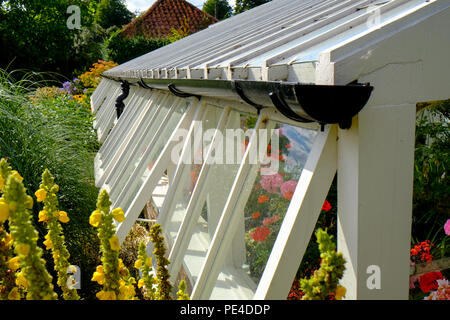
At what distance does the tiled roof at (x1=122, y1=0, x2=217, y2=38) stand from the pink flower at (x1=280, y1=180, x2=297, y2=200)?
80.4 feet

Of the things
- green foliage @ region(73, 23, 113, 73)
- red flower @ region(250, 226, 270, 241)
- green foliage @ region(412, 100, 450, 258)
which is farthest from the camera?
green foliage @ region(73, 23, 113, 73)

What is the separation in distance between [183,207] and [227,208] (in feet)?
5.12

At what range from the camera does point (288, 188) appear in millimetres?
1872

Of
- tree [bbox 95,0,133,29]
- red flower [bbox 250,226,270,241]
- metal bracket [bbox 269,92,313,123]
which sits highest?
tree [bbox 95,0,133,29]

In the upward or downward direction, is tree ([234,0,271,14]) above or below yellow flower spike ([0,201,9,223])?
above

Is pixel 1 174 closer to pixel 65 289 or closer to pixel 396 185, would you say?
pixel 65 289

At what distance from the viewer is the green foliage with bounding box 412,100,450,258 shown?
3.23 m

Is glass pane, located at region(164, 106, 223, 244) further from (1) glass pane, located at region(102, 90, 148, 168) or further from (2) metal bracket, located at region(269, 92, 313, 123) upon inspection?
(1) glass pane, located at region(102, 90, 148, 168)

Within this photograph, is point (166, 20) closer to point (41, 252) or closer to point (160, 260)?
point (160, 260)

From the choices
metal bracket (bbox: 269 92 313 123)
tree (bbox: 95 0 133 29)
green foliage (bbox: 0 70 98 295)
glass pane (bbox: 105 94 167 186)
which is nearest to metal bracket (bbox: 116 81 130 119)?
glass pane (bbox: 105 94 167 186)

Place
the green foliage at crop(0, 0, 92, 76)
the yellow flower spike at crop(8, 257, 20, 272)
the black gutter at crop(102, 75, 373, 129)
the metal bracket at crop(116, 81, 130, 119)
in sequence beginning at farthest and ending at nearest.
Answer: the green foliage at crop(0, 0, 92, 76) < the metal bracket at crop(116, 81, 130, 119) < the yellow flower spike at crop(8, 257, 20, 272) < the black gutter at crop(102, 75, 373, 129)

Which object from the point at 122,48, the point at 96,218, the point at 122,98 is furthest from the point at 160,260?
the point at 122,48

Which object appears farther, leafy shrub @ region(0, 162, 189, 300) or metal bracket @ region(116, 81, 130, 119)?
metal bracket @ region(116, 81, 130, 119)

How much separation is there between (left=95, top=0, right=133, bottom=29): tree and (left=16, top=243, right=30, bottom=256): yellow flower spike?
46403 millimetres
